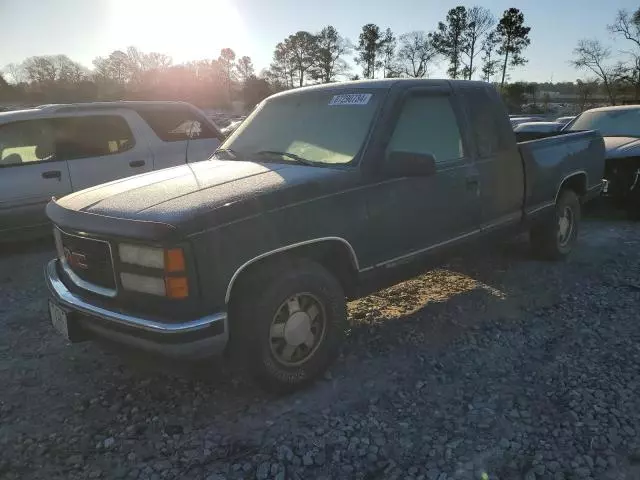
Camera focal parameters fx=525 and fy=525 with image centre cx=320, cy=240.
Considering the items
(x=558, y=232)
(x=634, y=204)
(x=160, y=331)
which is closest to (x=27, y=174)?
(x=160, y=331)

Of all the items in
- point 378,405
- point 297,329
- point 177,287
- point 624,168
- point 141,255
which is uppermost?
point 141,255

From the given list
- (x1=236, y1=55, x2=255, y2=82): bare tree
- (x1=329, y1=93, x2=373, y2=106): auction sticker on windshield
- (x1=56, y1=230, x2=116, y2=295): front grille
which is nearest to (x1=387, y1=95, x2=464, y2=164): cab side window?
(x1=329, y1=93, x2=373, y2=106): auction sticker on windshield

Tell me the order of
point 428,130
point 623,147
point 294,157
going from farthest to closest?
point 623,147, point 428,130, point 294,157

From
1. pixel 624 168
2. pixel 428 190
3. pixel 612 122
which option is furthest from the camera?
pixel 612 122

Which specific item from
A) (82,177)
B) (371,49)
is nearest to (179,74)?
(371,49)

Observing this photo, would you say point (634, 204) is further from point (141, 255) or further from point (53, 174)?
point (53, 174)

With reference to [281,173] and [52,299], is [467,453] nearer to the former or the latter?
[281,173]

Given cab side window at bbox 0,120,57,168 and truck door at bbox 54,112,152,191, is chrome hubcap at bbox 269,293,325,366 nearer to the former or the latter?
truck door at bbox 54,112,152,191

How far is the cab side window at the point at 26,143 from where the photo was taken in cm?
623

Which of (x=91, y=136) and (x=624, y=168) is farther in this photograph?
(x=624, y=168)

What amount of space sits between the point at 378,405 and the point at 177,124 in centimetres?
551

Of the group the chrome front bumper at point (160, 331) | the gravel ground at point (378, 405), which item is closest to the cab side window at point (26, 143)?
the gravel ground at point (378, 405)

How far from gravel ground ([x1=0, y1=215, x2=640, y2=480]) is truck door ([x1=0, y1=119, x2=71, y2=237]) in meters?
2.11

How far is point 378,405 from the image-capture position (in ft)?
10.2
